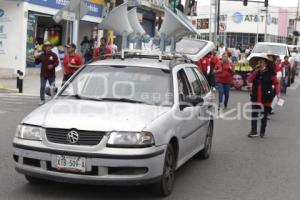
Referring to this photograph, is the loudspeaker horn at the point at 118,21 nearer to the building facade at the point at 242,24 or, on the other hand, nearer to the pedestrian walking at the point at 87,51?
the pedestrian walking at the point at 87,51

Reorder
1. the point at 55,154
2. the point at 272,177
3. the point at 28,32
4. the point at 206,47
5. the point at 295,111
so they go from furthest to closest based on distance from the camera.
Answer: the point at 28,32 < the point at 206,47 < the point at 295,111 < the point at 272,177 < the point at 55,154

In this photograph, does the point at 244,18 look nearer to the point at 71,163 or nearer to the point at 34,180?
the point at 34,180

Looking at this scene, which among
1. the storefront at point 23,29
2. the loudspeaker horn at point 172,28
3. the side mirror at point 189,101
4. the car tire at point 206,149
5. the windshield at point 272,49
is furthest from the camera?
the windshield at point 272,49

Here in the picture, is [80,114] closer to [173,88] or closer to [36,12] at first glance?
[173,88]

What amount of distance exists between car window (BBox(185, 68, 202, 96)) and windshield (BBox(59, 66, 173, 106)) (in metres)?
0.70

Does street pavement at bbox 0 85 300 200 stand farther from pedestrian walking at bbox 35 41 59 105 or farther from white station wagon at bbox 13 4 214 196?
pedestrian walking at bbox 35 41 59 105

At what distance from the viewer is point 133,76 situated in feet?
24.6

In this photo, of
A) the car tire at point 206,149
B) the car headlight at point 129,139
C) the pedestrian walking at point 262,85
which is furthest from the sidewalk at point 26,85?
the car headlight at point 129,139

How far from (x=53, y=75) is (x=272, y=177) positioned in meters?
8.83

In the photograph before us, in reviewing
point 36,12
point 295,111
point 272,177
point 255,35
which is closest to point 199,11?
point 255,35

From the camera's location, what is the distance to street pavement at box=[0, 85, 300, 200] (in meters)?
6.63

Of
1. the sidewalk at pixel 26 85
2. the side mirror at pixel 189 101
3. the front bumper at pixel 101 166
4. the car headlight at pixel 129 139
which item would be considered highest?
the side mirror at pixel 189 101

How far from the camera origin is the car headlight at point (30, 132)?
20.3 feet

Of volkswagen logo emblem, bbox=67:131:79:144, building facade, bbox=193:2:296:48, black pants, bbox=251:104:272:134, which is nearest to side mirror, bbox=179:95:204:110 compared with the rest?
volkswagen logo emblem, bbox=67:131:79:144
